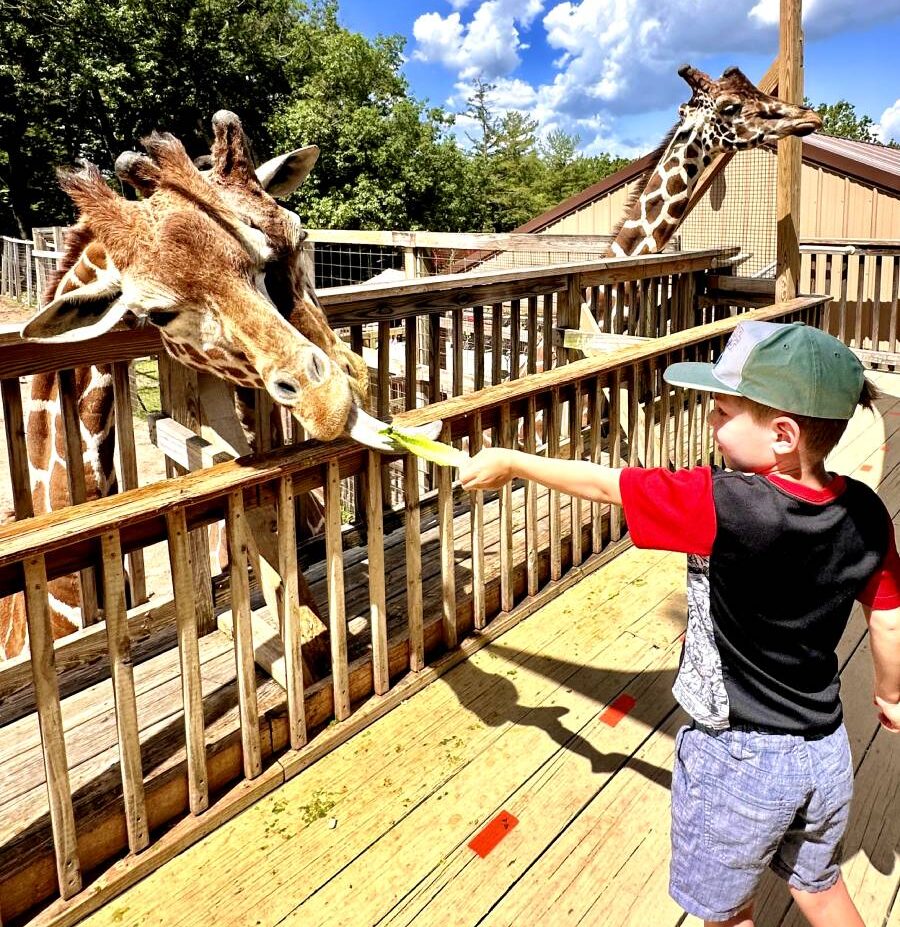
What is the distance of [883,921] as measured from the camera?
1.86 meters

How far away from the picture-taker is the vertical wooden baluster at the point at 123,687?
186cm

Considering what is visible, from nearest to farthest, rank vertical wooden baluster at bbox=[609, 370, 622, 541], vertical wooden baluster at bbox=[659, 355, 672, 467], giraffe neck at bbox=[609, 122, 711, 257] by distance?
vertical wooden baluster at bbox=[609, 370, 622, 541] → vertical wooden baluster at bbox=[659, 355, 672, 467] → giraffe neck at bbox=[609, 122, 711, 257]

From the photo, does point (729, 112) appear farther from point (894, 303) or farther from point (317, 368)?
point (317, 368)

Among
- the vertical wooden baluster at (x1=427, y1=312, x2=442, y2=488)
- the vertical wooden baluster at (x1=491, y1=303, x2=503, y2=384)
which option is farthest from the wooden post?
the vertical wooden baluster at (x1=427, y1=312, x2=442, y2=488)

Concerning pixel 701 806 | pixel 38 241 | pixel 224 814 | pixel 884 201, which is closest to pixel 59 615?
pixel 224 814

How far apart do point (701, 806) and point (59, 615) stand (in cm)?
249

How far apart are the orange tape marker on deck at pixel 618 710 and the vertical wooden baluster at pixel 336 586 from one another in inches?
34.1

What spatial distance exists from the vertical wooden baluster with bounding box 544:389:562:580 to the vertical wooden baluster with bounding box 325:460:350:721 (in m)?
1.09

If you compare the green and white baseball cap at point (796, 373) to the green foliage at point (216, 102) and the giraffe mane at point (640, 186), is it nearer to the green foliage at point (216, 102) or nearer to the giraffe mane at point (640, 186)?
the giraffe mane at point (640, 186)

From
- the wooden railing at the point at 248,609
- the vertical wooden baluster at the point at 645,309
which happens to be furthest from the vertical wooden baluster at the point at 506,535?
the vertical wooden baluster at the point at 645,309

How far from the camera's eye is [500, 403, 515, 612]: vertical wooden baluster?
9.80 feet

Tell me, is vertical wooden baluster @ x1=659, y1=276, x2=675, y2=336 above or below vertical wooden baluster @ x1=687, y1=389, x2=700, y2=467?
above

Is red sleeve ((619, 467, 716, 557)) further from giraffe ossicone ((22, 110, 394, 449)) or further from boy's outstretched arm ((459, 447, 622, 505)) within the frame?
giraffe ossicone ((22, 110, 394, 449))

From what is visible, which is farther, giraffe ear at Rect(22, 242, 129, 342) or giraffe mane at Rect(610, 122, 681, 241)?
giraffe mane at Rect(610, 122, 681, 241)
